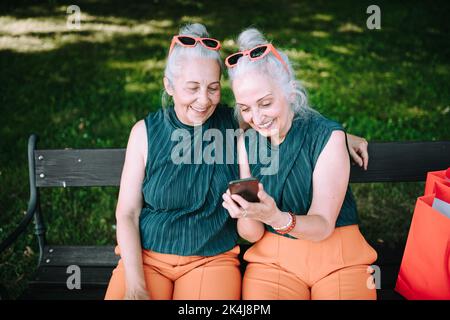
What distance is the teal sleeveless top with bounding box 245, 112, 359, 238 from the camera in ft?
8.48

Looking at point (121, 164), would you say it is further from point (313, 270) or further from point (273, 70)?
point (313, 270)

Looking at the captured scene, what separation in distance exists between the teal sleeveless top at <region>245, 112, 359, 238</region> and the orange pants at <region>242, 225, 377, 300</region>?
0.10 metres

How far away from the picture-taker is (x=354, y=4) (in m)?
8.02

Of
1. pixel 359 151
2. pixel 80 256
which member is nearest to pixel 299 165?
pixel 359 151

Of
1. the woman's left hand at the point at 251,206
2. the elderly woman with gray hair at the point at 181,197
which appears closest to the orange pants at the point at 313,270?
the elderly woman with gray hair at the point at 181,197

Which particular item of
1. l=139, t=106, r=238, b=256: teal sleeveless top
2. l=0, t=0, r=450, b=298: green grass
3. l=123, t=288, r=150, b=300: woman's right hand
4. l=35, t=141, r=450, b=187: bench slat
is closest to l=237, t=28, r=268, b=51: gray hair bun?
l=139, t=106, r=238, b=256: teal sleeveless top

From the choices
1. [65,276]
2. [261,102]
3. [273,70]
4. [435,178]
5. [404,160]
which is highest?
[273,70]

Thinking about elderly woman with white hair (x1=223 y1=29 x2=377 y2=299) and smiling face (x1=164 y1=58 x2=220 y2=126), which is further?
smiling face (x1=164 y1=58 x2=220 y2=126)

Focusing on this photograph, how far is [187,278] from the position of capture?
2562 mm

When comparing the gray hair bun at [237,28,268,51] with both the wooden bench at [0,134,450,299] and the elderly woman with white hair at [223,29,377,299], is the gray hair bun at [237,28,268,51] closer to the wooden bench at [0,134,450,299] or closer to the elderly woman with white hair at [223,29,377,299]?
the elderly woman with white hair at [223,29,377,299]

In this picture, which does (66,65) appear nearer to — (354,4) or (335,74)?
(335,74)

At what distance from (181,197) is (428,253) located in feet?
4.28

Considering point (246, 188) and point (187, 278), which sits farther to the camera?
point (187, 278)

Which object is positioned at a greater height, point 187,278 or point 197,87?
point 197,87
